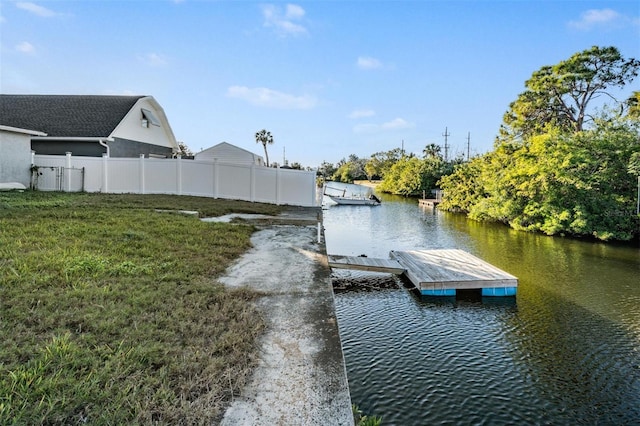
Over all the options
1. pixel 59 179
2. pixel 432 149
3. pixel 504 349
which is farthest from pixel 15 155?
pixel 432 149

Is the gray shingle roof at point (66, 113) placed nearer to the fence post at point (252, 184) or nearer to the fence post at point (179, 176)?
the fence post at point (179, 176)

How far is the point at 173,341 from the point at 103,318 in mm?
752

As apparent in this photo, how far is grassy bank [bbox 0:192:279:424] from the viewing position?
6.48 ft

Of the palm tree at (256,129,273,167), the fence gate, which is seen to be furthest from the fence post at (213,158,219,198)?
the palm tree at (256,129,273,167)

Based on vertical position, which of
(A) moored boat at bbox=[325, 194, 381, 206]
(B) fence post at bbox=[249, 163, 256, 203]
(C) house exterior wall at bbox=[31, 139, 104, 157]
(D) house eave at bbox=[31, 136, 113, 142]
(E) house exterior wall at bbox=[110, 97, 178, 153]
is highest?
(E) house exterior wall at bbox=[110, 97, 178, 153]

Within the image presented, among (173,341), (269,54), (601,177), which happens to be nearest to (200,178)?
(269,54)

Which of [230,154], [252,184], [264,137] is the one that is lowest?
[252,184]

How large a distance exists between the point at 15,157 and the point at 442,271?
13.9 meters

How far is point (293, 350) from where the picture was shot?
2844 millimetres

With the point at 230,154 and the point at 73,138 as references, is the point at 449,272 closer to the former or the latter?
the point at 73,138

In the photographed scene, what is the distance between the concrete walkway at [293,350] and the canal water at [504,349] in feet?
4.01

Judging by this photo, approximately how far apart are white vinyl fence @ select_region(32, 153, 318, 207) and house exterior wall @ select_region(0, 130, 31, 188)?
0.39 m

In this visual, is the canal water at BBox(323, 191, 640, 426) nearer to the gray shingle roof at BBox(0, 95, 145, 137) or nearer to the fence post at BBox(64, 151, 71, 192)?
the fence post at BBox(64, 151, 71, 192)

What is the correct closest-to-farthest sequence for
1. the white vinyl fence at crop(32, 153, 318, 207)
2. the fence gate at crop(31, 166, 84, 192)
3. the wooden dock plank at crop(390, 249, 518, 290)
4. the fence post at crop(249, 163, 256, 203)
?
the wooden dock plank at crop(390, 249, 518, 290), the fence gate at crop(31, 166, 84, 192), the white vinyl fence at crop(32, 153, 318, 207), the fence post at crop(249, 163, 256, 203)
